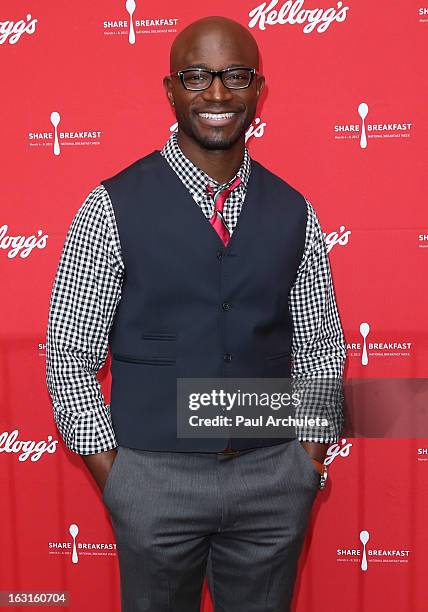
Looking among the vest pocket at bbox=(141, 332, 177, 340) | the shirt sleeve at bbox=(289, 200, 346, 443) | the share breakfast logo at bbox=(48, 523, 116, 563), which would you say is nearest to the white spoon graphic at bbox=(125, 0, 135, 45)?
the shirt sleeve at bbox=(289, 200, 346, 443)

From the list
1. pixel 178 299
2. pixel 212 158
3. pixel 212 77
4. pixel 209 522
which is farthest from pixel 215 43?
pixel 209 522

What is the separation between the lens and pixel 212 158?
1614 millimetres

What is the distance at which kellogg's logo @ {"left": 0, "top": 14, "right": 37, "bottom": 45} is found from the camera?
209cm

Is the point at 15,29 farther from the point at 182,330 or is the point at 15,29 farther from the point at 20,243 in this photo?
the point at 182,330

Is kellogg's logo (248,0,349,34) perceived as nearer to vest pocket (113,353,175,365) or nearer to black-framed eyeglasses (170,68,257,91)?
black-framed eyeglasses (170,68,257,91)

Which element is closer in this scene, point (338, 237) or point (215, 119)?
point (215, 119)

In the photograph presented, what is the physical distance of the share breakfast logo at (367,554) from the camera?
231 cm

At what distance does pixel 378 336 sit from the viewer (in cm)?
220

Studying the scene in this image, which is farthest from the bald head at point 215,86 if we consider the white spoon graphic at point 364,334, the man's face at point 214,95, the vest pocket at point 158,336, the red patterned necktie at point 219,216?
the white spoon graphic at point 364,334

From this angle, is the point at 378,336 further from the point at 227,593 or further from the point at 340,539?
the point at 227,593

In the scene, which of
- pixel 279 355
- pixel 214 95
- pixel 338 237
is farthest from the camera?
pixel 338 237

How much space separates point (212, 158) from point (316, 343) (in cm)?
54

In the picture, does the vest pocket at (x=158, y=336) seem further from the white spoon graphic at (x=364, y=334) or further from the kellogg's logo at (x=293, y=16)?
the kellogg's logo at (x=293, y=16)

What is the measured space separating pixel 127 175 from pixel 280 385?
2.06 ft
